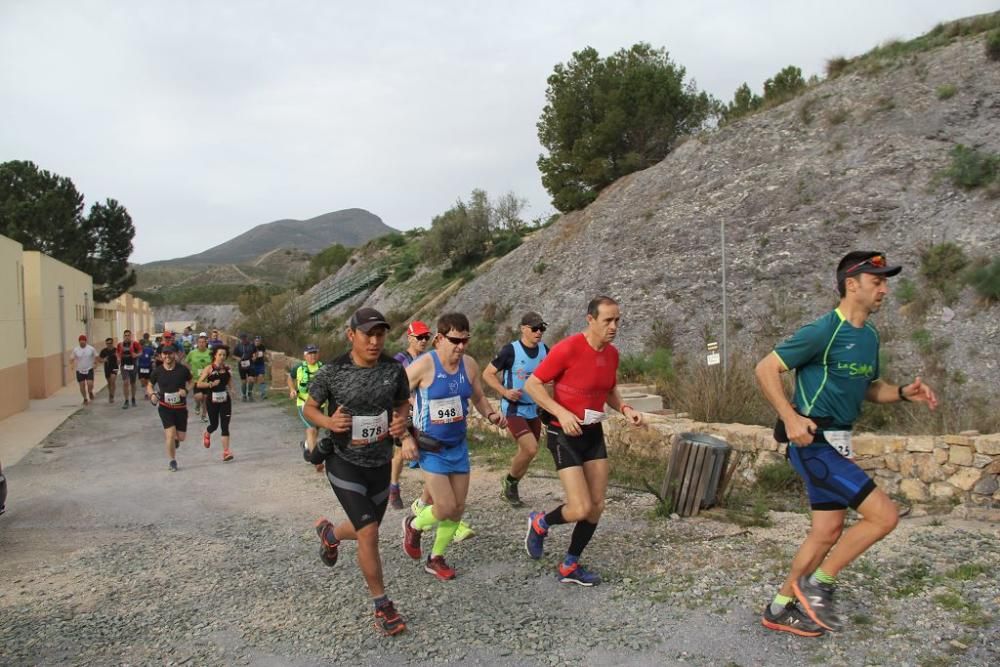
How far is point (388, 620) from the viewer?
14.3 ft

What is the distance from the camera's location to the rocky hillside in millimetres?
16906

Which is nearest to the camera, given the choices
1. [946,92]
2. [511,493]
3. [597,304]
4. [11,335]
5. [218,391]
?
[597,304]

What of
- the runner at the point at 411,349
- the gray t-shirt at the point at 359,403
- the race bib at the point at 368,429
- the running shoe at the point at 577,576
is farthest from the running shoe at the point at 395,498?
the race bib at the point at 368,429

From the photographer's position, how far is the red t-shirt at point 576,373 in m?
5.13

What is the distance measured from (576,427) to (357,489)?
1.44 m

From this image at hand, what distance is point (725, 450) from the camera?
643 cm

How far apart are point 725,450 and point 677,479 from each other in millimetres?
494

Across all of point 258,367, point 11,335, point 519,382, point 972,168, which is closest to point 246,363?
point 258,367

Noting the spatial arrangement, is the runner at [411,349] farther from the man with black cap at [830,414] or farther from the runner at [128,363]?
the runner at [128,363]

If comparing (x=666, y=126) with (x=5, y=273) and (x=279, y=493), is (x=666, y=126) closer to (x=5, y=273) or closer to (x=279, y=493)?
(x=5, y=273)

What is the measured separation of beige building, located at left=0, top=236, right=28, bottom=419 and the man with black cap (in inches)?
679

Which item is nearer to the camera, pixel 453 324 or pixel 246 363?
pixel 453 324

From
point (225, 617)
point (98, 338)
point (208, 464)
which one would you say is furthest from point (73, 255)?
point (225, 617)

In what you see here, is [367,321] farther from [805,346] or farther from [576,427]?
[805,346]
